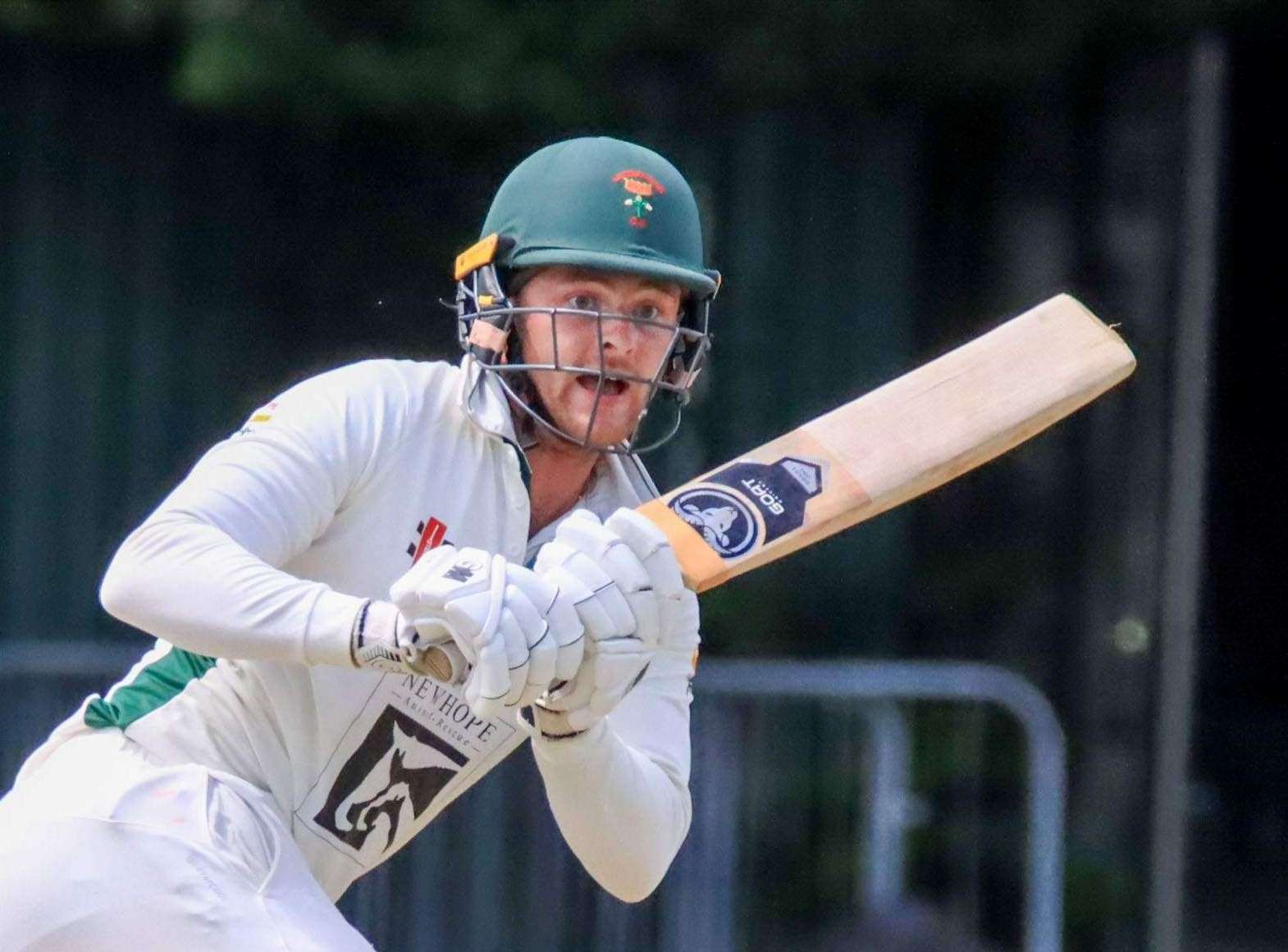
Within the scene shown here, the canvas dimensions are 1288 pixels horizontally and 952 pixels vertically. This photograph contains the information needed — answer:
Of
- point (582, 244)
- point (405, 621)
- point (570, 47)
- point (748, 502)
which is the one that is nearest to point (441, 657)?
point (405, 621)

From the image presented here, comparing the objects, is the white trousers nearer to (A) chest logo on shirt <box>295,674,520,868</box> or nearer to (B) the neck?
(A) chest logo on shirt <box>295,674,520,868</box>

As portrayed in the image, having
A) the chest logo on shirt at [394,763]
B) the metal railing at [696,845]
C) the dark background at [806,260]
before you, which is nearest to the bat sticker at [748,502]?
the chest logo on shirt at [394,763]

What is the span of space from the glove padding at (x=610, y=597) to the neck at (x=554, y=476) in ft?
1.02

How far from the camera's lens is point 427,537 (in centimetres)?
244

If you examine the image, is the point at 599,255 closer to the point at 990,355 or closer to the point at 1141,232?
the point at 990,355

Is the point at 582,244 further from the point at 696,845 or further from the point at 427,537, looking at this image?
the point at 696,845

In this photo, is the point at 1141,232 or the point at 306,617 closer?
the point at 306,617

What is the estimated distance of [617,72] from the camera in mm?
5039

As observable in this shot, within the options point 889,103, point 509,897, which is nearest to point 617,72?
point 889,103

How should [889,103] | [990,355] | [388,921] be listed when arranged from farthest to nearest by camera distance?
[889,103]
[388,921]
[990,355]

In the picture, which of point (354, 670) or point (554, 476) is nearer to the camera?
point (354, 670)

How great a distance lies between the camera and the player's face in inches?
99.4

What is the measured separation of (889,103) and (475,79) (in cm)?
102

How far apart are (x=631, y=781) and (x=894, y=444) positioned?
490 mm
